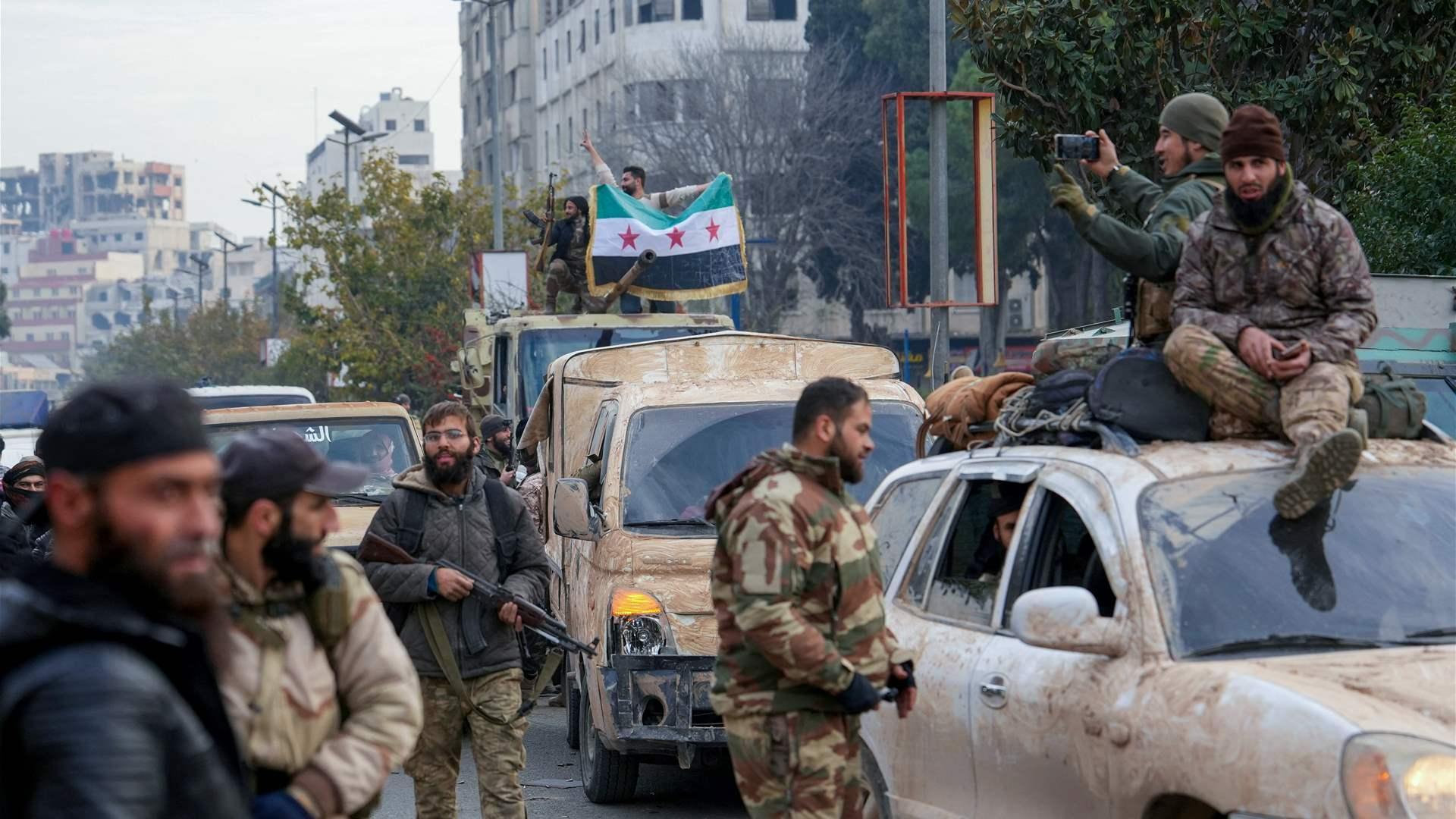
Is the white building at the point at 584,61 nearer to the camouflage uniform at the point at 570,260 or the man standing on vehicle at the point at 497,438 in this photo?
the camouflage uniform at the point at 570,260

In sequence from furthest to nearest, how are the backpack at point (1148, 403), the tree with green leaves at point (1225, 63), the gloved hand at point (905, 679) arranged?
the tree with green leaves at point (1225, 63) → the backpack at point (1148, 403) → the gloved hand at point (905, 679)

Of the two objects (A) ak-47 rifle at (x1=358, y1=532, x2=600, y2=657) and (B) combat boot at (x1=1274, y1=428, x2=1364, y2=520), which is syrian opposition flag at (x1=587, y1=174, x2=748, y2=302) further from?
(B) combat boot at (x1=1274, y1=428, x2=1364, y2=520)

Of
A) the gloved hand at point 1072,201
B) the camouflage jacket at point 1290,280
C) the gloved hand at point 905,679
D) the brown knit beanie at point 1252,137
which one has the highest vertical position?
the brown knit beanie at point 1252,137

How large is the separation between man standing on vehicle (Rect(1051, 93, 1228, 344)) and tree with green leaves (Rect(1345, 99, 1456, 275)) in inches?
322

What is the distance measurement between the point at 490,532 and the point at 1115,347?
2.40 meters

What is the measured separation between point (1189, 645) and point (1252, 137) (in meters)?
1.56

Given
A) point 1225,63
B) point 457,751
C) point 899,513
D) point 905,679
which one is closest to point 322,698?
point 905,679

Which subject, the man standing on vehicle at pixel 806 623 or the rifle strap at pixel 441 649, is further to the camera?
the rifle strap at pixel 441 649

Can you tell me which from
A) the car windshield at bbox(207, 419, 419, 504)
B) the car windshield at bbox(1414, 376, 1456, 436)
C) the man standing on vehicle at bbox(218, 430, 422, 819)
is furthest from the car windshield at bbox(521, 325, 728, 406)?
the man standing on vehicle at bbox(218, 430, 422, 819)

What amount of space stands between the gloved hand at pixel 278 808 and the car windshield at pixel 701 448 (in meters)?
5.98

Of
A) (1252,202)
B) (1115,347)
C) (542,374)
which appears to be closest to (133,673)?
(1252,202)

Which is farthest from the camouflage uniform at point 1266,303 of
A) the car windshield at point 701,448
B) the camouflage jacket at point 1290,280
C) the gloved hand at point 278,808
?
the car windshield at point 701,448

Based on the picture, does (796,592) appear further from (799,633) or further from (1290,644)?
(1290,644)

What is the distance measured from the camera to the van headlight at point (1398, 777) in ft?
12.6
